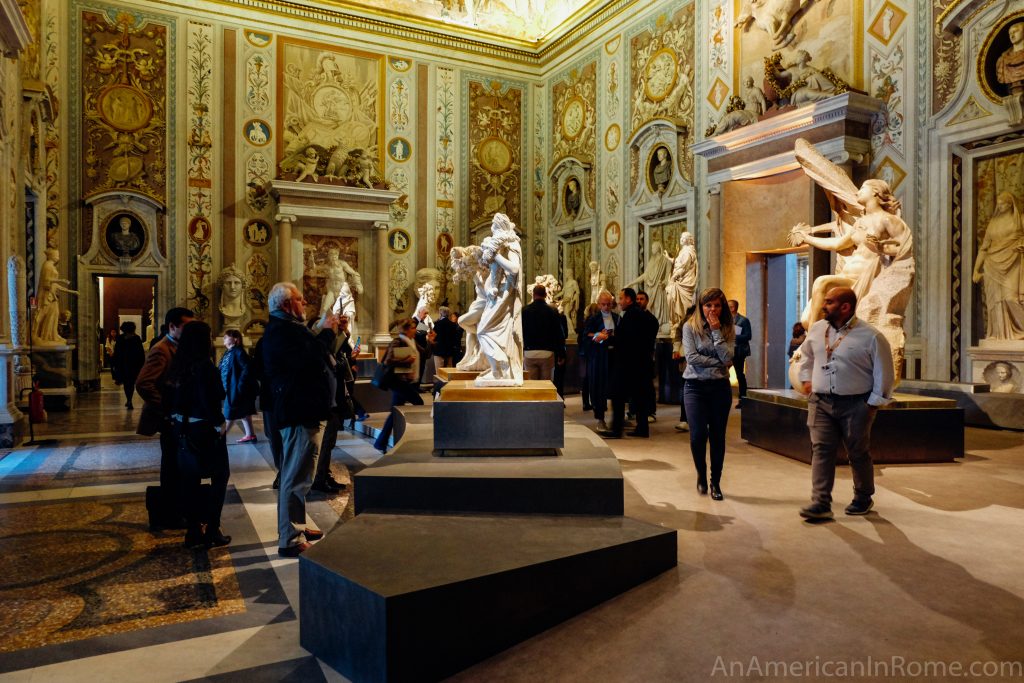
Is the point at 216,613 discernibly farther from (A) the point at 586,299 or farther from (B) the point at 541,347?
(A) the point at 586,299

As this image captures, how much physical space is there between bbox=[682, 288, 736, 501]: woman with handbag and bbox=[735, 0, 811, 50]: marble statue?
8.95m

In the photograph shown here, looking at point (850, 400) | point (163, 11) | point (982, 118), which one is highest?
point (163, 11)

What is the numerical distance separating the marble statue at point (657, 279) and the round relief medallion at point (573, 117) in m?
4.27

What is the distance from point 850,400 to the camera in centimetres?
443

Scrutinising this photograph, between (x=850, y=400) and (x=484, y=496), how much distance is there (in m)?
2.30

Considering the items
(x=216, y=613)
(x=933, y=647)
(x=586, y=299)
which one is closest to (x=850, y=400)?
(x=933, y=647)

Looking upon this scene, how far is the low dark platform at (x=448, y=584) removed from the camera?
2592mm

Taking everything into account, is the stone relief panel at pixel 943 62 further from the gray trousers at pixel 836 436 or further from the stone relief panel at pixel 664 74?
the gray trousers at pixel 836 436

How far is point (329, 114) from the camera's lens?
55.2 ft

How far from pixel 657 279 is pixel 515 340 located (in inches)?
360

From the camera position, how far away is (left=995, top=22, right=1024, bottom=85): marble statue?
8.73 m

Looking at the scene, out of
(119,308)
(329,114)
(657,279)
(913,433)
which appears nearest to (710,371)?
(913,433)

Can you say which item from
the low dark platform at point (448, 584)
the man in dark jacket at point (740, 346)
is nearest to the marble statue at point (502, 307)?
the low dark platform at point (448, 584)

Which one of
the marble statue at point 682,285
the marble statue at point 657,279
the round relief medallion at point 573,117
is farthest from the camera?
the round relief medallion at point 573,117
